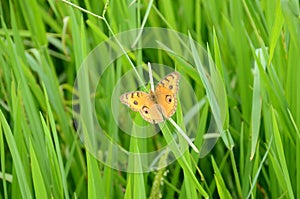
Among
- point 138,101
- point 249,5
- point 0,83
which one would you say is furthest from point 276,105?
point 0,83

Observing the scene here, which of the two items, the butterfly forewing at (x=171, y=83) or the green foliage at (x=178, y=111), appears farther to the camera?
the green foliage at (x=178, y=111)

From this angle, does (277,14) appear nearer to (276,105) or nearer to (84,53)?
(276,105)

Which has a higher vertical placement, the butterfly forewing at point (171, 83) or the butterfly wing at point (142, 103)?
the butterfly forewing at point (171, 83)

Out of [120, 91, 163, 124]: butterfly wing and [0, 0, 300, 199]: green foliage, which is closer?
[120, 91, 163, 124]: butterfly wing

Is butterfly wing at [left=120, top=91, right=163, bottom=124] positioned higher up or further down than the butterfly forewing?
further down
